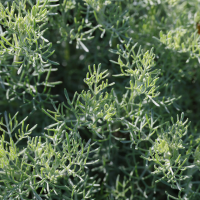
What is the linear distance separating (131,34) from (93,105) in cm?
43

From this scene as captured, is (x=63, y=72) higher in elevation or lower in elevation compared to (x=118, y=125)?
higher

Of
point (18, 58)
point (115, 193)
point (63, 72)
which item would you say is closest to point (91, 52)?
point (63, 72)

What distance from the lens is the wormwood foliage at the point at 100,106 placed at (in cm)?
74

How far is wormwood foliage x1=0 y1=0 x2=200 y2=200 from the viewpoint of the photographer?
2.44 ft

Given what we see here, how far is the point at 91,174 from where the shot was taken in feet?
3.34

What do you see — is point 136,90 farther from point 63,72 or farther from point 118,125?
point 63,72

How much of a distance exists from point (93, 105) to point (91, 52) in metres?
0.45

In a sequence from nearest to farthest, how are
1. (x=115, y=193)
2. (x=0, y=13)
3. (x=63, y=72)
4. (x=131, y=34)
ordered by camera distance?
(x=0, y=13), (x=115, y=193), (x=131, y=34), (x=63, y=72)

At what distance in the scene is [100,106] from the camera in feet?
2.61

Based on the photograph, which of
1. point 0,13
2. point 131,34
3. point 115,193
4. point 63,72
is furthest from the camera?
point 63,72

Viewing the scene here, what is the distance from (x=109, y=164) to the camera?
0.99 metres

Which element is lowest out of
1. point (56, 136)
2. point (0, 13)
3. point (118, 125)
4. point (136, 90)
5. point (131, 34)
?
point (118, 125)

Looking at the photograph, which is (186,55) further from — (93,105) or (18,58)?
(18,58)

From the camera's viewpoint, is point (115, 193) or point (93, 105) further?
point (115, 193)
